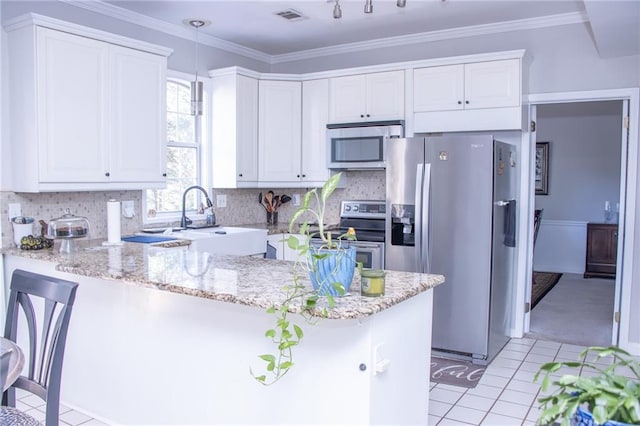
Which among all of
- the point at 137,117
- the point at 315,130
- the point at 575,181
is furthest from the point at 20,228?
the point at 575,181

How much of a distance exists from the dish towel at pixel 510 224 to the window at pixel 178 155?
102 inches

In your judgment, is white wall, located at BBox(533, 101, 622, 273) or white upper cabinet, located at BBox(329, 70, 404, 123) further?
white wall, located at BBox(533, 101, 622, 273)

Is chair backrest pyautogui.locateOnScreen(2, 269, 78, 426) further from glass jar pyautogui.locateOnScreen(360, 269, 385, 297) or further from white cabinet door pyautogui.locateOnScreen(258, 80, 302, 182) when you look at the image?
white cabinet door pyautogui.locateOnScreen(258, 80, 302, 182)

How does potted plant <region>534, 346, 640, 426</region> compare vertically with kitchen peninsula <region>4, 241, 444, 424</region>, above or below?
above

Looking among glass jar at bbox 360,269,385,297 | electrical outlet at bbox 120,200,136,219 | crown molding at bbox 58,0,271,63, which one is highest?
crown molding at bbox 58,0,271,63

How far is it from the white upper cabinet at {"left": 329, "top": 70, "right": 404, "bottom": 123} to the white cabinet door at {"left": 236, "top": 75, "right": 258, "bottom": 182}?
69 centimetres

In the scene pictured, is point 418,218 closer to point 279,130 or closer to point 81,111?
point 279,130

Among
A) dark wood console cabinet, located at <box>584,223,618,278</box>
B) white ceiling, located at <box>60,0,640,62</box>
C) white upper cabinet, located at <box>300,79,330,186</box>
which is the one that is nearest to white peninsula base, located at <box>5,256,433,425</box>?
white ceiling, located at <box>60,0,640,62</box>

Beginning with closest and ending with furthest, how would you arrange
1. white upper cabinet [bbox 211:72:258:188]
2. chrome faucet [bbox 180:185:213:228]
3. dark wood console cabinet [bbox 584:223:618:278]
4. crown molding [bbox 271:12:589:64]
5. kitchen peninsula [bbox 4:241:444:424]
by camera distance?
kitchen peninsula [bbox 4:241:444:424] → crown molding [bbox 271:12:589:64] → chrome faucet [bbox 180:185:213:228] → white upper cabinet [bbox 211:72:258:188] → dark wood console cabinet [bbox 584:223:618:278]

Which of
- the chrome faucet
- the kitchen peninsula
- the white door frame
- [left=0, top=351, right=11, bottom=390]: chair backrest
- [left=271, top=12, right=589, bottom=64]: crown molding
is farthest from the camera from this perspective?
the chrome faucet

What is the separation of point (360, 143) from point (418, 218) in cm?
97

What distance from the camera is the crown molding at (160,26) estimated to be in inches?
145

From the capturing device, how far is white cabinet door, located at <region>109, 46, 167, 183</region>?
3.50 metres

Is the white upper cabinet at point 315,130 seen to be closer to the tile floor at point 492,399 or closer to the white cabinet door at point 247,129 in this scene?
the white cabinet door at point 247,129
